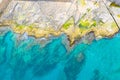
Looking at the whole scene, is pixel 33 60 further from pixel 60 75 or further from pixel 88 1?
pixel 88 1

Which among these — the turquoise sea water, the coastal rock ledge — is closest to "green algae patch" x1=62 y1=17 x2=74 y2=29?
the coastal rock ledge

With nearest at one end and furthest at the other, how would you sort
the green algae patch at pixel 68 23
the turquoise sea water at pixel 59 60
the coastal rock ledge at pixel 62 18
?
the turquoise sea water at pixel 59 60
the coastal rock ledge at pixel 62 18
the green algae patch at pixel 68 23

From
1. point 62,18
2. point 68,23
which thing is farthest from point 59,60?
point 62,18

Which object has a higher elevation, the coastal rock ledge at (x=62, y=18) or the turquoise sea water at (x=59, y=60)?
the coastal rock ledge at (x=62, y=18)

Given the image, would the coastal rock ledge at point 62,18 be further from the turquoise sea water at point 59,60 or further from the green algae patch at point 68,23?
the turquoise sea water at point 59,60

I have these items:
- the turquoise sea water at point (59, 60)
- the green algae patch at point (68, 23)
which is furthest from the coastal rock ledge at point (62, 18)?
the turquoise sea water at point (59, 60)

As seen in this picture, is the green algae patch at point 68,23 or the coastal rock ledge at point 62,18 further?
the green algae patch at point 68,23

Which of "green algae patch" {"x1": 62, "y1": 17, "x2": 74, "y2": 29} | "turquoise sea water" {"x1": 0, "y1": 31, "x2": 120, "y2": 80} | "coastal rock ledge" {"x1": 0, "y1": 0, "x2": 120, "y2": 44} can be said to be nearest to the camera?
"turquoise sea water" {"x1": 0, "y1": 31, "x2": 120, "y2": 80}

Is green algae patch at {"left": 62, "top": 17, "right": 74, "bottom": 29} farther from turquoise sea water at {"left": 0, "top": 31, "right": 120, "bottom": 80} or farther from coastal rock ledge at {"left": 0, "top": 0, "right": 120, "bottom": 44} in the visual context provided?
turquoise sea water at {"left": 0, "top": 31, "right": 120, "bottom": 80}

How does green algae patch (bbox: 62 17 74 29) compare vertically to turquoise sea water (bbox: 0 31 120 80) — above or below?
above
